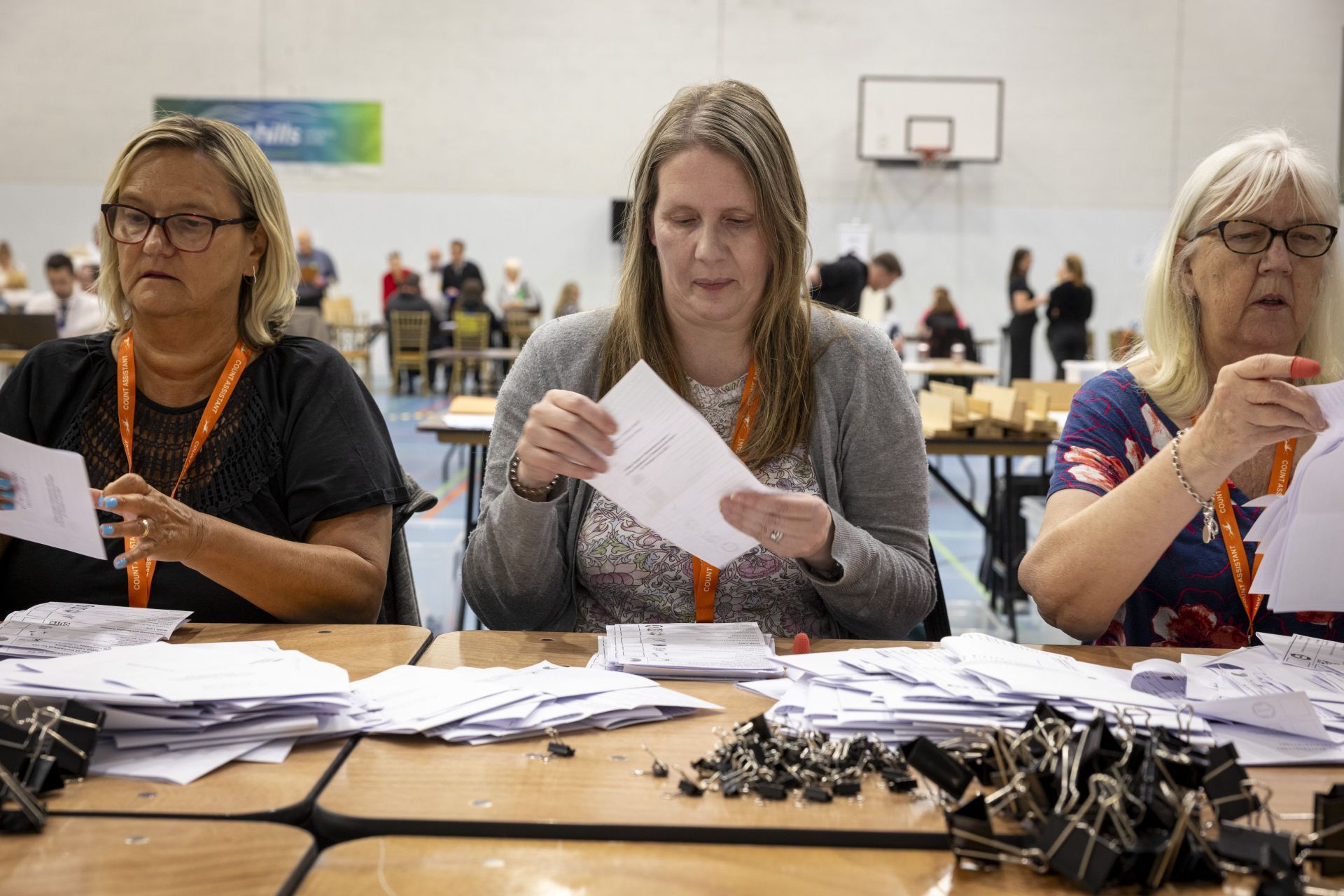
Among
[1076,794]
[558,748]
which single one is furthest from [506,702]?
[1076,794]

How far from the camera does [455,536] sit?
19.6 feet

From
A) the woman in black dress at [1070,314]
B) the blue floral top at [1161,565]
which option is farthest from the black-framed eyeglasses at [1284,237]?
the woman in black dress at [1070,314]

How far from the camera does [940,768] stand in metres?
0.91

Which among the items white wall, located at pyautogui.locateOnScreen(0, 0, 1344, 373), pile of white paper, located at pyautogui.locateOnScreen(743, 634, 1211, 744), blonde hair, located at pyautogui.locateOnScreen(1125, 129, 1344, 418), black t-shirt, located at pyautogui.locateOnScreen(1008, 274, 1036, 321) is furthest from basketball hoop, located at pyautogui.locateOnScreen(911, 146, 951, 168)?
pile of white paper, located at pyautogui.locateOnScreen(743, 634, 1211, 744)

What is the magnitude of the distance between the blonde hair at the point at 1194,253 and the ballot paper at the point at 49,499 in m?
1.48

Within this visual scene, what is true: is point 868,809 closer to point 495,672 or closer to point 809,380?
point 495,672

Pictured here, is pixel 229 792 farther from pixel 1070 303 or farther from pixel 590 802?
pixel 1070 303

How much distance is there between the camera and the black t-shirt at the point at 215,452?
66.9 inches

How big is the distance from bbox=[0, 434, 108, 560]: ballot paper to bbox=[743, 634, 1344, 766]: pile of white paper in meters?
0.82

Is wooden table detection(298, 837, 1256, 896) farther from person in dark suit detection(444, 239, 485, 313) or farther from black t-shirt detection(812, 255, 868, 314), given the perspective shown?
person in dark suit detection(444, 239, 485, 313)

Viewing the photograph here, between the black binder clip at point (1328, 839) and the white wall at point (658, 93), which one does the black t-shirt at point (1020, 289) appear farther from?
the black binder clip at point (1328, 839)

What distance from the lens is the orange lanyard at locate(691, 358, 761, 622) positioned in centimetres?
166

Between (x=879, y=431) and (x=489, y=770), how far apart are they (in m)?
0.94

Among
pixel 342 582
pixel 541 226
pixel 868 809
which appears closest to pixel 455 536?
pixel 342 582
